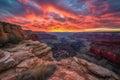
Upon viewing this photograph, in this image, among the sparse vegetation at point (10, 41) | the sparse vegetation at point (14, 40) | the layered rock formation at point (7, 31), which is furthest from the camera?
the sparse vegetation at point (14, 40)

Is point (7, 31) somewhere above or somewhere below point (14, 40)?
above

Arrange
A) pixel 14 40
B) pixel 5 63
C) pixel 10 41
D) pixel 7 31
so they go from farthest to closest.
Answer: pixel 14 40, pixel 7 31, pixel 10 41, pixel 5 63

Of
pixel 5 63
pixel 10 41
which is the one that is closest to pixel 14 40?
pixel 10 41

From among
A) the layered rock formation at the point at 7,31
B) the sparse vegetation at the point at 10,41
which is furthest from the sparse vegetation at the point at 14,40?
the layered rock formation at the point at 7,31

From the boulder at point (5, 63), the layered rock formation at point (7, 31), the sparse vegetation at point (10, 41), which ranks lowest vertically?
the boulder at point (5, 63)

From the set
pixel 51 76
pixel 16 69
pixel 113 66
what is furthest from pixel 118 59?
pixel 16 69

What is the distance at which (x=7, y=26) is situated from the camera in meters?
11.9

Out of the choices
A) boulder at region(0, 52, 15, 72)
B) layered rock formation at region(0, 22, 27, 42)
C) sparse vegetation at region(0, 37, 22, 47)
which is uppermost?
layered rock formation at region(0, 22, 27, 42)

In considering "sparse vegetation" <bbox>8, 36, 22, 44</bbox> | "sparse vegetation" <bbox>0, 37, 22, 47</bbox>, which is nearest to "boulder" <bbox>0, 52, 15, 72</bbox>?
"sparse vegetation" <bbox>0, 37, 22, 47</bbox>

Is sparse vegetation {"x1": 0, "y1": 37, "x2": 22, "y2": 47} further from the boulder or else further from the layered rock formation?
the boulder

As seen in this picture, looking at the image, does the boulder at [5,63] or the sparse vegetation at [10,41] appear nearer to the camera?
the boulder at [5,63]

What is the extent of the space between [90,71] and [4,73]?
22.8ft

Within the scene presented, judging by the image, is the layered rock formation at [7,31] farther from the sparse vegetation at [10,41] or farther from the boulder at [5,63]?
the boulder at [5,63]

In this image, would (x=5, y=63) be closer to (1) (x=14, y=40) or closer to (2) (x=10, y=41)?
(2) (x=10, y=41)
